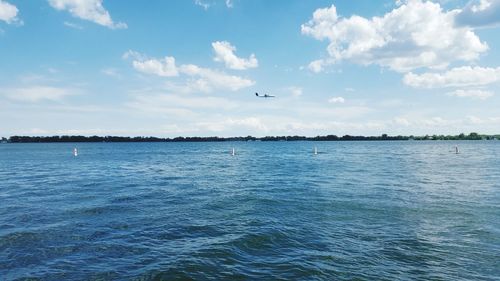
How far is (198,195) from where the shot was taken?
31.4 meters

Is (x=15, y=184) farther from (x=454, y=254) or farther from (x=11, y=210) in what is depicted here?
(x=454, y=254)

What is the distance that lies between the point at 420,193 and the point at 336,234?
17105 mm

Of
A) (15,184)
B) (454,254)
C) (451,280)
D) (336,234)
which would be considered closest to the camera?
(451,280)

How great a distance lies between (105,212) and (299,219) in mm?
13583

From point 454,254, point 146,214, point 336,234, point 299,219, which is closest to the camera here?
point 454,254

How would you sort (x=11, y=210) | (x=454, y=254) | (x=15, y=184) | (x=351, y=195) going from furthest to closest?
1. (x=15, y=184)
2. (x=351, y=195)
3. (x=11, y=210)
4. (x=454, y=254)

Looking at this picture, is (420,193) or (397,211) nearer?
(397,211)

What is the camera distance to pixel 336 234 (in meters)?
18.3

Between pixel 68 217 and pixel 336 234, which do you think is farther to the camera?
pixel 68 217

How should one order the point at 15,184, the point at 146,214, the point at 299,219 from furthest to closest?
1. the point at 15,184
2. the point at 146,214
3. the point at 299,219

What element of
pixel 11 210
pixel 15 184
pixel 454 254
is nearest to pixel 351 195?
pixel 454 254

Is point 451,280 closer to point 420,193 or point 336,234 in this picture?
point 336,234

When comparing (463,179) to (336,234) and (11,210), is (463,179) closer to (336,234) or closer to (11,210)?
(336,234)

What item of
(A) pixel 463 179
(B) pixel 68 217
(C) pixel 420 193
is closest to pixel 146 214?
(B) pixel 68 217
